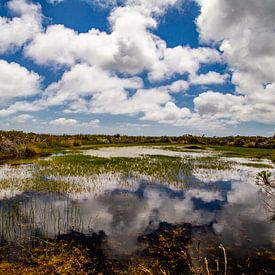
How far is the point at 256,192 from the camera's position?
73.8ft

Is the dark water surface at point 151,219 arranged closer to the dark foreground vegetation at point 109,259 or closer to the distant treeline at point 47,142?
the dark foreground vegetation at point 109,259

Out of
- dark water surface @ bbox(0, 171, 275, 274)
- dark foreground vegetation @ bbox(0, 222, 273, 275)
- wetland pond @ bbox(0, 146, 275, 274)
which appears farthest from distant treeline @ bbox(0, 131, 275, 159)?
dark foreground vegetation @ bbox(0, 222, 273, 275)

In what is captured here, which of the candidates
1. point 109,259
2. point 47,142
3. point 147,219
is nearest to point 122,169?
point 147,219

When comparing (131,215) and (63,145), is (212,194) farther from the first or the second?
(63,145)

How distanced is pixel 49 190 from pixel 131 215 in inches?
289

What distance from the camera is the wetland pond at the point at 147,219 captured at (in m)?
11.1

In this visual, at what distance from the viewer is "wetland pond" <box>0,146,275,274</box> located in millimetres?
11086

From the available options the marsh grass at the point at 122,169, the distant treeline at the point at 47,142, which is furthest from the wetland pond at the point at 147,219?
the distant treeline at the point at 47,142

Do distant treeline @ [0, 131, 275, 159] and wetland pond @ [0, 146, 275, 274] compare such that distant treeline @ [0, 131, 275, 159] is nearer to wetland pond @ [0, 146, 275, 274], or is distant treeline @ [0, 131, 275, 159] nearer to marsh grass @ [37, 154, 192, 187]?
marsh grass @ [37, 154, 192, 187]

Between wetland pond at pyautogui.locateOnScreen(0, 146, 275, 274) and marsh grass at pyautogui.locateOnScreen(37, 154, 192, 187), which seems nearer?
wetland pond at pyautogui.locateOnScreen(0, 146, 275, 274)

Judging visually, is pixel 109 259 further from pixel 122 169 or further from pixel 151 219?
pixel 122 169

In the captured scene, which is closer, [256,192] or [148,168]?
[256,192]

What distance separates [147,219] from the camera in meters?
15.5

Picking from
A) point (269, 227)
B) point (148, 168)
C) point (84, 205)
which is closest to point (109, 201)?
point (84, 205)
